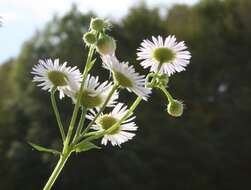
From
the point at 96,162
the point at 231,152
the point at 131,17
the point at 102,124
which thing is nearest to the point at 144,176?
the point at 96,162

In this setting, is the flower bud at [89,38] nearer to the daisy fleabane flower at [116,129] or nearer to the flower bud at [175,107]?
the daisy fleabane flower at [116,129]

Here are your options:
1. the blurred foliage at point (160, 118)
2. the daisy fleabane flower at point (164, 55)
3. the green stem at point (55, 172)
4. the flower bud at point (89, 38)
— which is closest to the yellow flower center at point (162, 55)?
the daisy fleabane flower at point (164, 55)

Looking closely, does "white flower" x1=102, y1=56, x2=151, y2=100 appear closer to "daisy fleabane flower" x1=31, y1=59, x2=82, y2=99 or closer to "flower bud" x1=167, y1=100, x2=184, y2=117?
"daisy fleabane flower" x1=31, y1=59, x2=82, y2=99

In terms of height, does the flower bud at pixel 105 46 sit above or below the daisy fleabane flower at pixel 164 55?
below

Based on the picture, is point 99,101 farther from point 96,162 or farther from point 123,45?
point 123,45

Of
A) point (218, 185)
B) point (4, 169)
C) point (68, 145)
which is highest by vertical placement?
point (218, 185)

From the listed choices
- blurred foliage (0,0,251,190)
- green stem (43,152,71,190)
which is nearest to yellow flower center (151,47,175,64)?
green stem (43,152,71,190)
